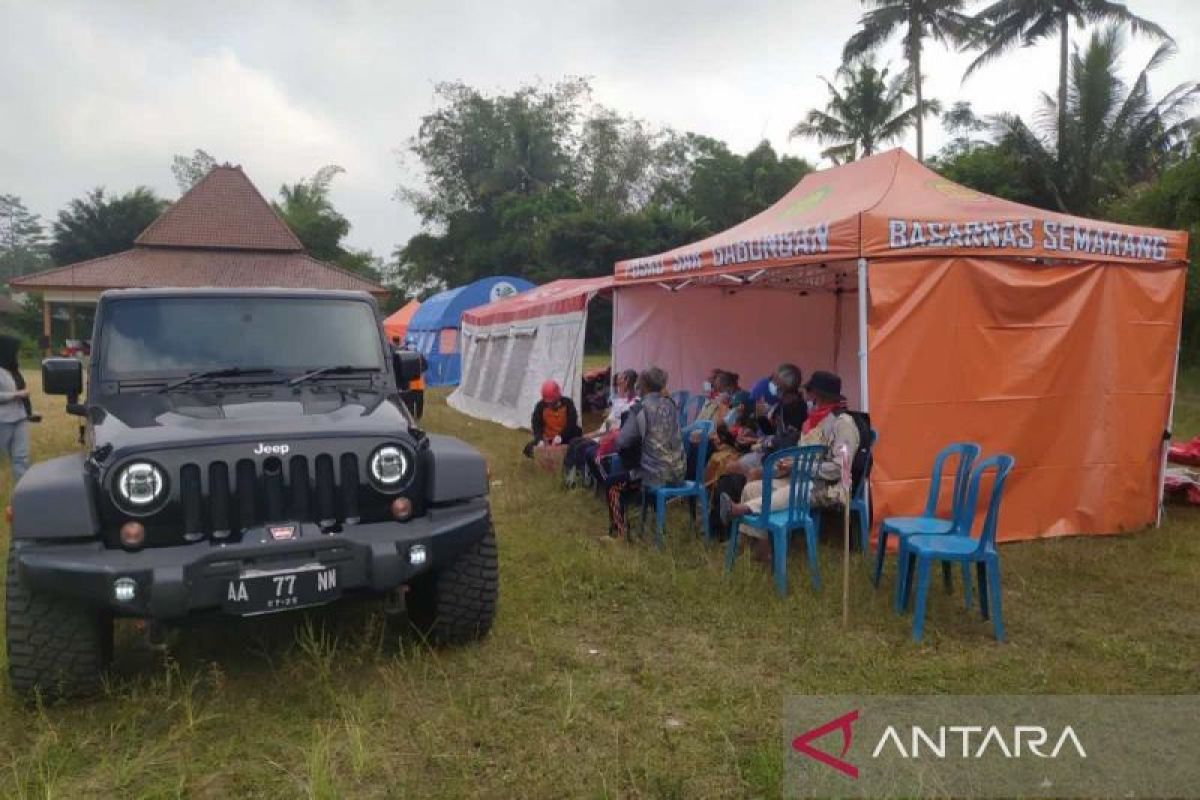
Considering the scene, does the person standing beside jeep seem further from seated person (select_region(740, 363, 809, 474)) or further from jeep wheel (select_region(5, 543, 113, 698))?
seated person (select_region(740, 363, 809, 474))

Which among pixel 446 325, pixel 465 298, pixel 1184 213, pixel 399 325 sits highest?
pixel 1184 213

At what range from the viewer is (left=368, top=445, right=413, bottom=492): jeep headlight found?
364 centimetres

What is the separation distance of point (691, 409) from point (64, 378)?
6.63 meters

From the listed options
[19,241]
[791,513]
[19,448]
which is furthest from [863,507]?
[19,241]

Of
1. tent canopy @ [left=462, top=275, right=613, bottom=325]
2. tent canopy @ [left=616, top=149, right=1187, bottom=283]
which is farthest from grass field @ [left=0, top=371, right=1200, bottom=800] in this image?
tent canopy @ [left=462, top=275, right=613, bottom=325]

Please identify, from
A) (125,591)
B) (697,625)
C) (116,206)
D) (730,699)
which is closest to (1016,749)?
(730,699)

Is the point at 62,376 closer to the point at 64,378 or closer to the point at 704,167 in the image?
the point at 64,378

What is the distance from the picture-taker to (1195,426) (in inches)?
501

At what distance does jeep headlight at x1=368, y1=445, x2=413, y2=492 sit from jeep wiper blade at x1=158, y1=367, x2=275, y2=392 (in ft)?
3.63

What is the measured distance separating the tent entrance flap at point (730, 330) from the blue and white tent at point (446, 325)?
9.44m

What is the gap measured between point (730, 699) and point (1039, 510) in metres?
3.83

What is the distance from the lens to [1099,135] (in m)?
22.6

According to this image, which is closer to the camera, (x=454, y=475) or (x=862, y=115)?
(x=454, y=475)

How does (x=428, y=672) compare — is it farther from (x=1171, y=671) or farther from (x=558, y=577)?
(x=1171, y=671)
